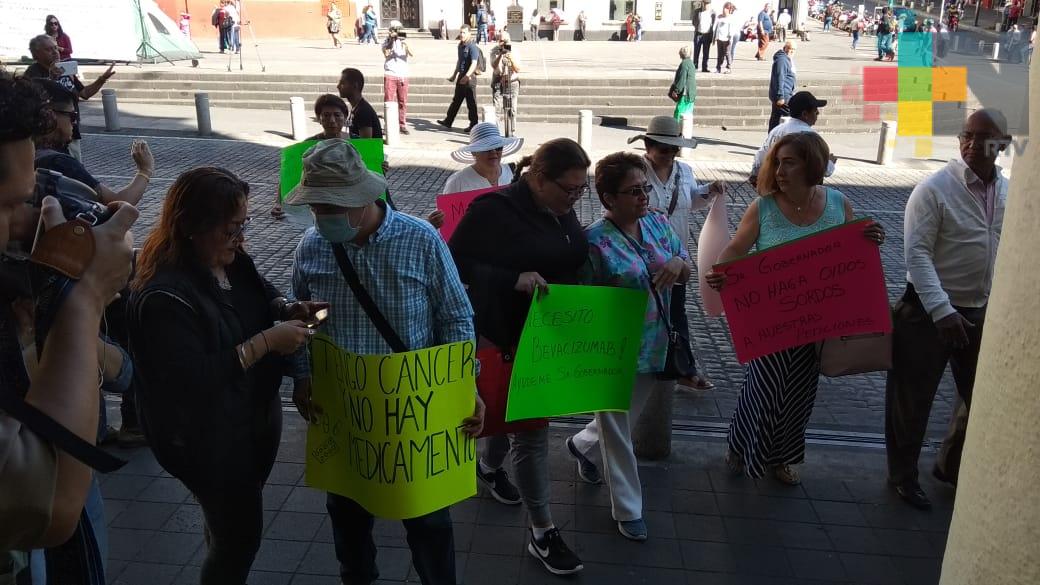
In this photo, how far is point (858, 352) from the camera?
4109 millimetres

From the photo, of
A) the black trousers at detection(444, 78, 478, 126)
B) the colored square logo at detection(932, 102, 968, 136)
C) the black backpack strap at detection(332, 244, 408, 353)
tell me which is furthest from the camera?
the black trousers at detection(444, 78, 478, 126)

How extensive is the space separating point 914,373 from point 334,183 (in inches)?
123

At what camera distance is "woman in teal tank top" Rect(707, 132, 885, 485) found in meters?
3.94

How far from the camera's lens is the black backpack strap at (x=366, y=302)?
112 inches

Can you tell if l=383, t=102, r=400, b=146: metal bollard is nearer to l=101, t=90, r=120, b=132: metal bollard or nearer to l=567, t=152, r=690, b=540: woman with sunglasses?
l=101, t=90, r=120, b=132: metal bollard

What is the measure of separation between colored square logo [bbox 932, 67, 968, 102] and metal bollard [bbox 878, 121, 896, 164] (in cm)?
1234

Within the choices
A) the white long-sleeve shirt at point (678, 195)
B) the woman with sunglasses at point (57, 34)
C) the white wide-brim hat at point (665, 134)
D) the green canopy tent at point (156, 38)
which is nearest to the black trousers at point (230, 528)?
the white long-sleeve shirt at point (678, 195)

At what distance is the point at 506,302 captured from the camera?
348 centimetres

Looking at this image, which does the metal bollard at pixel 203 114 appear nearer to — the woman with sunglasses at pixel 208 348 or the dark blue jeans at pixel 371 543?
the woman with sunglasses at pixel 208 348

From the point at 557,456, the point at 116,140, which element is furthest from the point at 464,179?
the point at 116,140

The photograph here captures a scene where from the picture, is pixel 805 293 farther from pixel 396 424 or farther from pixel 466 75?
pixel 466 75

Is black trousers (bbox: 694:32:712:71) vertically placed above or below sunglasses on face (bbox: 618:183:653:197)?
above

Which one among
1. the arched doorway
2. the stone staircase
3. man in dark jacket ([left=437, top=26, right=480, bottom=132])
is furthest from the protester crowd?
the arched doorway

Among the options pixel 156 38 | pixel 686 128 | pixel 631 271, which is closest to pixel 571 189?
pixel 631 271
